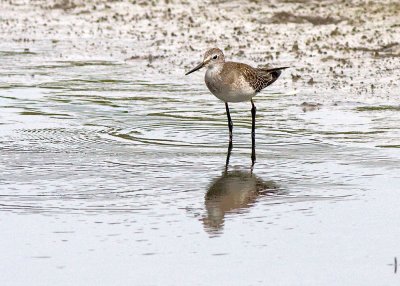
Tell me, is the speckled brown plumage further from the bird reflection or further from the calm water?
the bird reflection

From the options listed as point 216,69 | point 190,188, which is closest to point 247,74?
point 216,69

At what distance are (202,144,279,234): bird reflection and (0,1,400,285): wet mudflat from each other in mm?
27

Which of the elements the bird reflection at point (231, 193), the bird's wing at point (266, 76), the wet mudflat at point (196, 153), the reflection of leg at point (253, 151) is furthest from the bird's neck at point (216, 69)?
the bird reflection at point (231, 193)

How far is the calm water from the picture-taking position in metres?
8.15

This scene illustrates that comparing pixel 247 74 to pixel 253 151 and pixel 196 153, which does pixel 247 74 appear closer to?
pixel 253 151

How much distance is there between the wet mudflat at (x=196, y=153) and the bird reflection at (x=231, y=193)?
3 centimetres

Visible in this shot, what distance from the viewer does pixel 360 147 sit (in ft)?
41.9

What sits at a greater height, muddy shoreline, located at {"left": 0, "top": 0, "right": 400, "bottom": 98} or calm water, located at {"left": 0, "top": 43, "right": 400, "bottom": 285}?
muddy shoreline, located at {"left": 0, "top": 0, "right": 400, "bottom": 98}

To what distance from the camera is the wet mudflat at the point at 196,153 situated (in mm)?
8320

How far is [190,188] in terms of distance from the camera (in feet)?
35.2

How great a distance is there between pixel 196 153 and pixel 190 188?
1.83 m

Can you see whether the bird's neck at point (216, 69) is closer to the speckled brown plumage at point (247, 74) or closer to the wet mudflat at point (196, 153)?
the speckled brown plumage at point (247, 74)

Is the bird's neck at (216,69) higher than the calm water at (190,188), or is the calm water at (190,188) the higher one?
the bird's neck at (216,69)

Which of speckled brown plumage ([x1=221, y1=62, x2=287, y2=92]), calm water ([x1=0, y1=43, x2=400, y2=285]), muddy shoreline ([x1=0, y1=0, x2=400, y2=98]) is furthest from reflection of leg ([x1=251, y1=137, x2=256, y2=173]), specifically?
muddy shoreline ([x1=0, y1=0, x2=400, y2=98])
